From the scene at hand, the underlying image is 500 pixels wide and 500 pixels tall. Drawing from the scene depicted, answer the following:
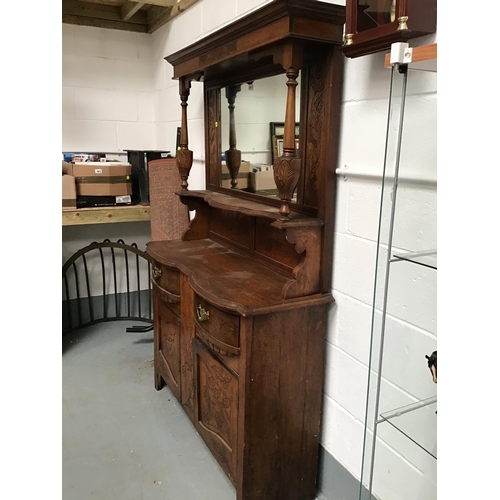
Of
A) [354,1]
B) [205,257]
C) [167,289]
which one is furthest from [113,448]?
[354,1]

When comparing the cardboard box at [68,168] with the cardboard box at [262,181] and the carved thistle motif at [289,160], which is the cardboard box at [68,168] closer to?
the cardboard box at [262,181]

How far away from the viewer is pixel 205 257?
225 cm

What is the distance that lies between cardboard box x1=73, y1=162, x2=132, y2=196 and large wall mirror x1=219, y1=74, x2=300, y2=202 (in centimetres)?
101

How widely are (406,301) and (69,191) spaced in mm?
2387

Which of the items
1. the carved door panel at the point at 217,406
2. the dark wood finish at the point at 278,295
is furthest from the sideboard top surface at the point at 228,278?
the carved door panel at the point at 217,406

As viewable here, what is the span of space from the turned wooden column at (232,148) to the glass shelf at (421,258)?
125 centimetres

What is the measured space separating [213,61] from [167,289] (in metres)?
1.06

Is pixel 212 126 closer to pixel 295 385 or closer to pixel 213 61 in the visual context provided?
pixel 213 61

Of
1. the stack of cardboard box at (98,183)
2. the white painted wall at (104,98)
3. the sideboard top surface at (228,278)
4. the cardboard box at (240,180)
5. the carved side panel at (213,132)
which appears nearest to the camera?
the sideboard top surface at (228,278)

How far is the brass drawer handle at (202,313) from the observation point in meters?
1.81

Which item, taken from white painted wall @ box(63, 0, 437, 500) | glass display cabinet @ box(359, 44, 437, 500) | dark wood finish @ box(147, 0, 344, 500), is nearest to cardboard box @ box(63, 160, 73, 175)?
white painted wall @ box(63, 0, 437, 500)

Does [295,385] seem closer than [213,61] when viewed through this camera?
Yes

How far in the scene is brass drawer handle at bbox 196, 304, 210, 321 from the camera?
181 centimetres
